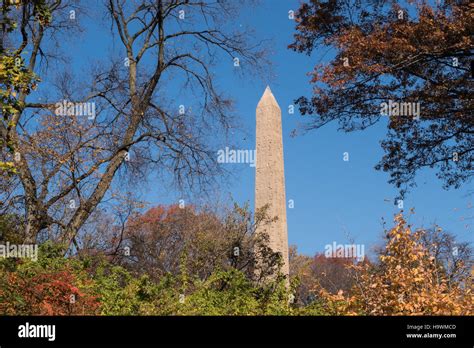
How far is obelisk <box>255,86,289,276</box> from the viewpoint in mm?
14781

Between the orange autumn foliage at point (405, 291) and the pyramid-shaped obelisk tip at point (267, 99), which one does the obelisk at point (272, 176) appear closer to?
the pyramid-shaped obelisk tip at point (267, 99)

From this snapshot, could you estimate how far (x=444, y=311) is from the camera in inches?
290

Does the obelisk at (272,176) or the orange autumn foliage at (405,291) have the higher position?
the obelisk at (272,176)

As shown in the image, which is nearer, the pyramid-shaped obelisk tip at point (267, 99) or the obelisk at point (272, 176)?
the obelisk at point (272, 176)

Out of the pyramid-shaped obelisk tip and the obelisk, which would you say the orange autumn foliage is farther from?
the pyramid-shaped obelisk tip

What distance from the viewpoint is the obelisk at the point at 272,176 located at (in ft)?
48.5

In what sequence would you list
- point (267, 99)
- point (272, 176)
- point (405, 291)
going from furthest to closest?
point (267, 99) < point (272, 176) < point (405, 291)

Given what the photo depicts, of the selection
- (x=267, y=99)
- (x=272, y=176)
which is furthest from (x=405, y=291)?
(x=267, y=99)

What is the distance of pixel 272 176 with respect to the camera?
14.9 metres

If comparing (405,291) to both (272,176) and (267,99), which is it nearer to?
(272,176)

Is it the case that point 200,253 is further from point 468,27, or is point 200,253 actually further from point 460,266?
point 468,27

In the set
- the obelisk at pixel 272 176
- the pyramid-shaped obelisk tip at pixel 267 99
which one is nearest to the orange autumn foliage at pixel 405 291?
the obelisk at pixel 272 176
